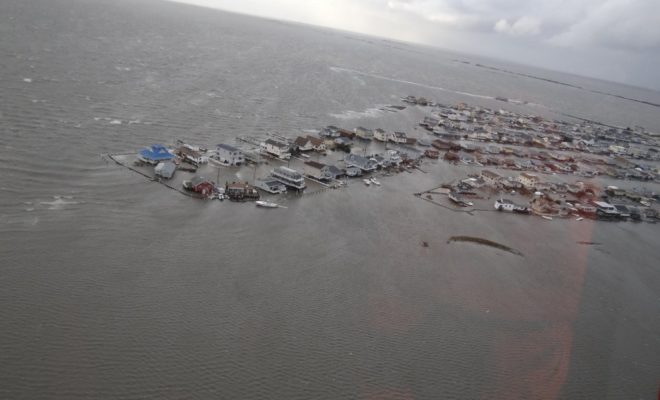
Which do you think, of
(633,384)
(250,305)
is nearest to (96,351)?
(250,305)

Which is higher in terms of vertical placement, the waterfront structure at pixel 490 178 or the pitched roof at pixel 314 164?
the waterfront structure at pixel 490 178

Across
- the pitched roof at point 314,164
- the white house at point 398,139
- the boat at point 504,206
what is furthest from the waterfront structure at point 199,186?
the white house at point 398,139

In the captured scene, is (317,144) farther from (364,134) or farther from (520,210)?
(520,210)

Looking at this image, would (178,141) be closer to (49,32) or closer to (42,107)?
(42,107)

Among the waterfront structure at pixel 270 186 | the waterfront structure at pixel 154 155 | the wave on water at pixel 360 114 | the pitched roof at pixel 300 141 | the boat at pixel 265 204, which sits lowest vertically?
the boat at pixel 265 204

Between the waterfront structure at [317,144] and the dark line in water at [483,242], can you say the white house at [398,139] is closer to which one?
the waterfront structure at [317,144]

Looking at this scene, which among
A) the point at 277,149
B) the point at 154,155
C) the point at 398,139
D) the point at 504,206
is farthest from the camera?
the point at 398,139

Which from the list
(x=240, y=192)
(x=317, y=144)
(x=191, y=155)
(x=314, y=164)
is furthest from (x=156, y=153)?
(x=317, y=144)
